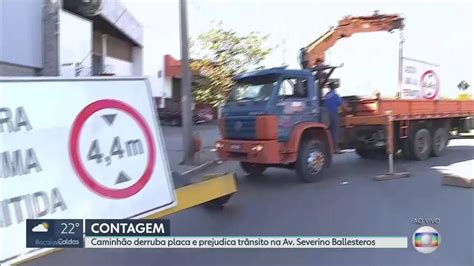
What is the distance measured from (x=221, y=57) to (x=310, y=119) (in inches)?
54.0


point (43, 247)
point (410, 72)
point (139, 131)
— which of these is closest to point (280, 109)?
point (410, 72)

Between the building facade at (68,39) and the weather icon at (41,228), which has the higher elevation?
the building facade at (68,39)

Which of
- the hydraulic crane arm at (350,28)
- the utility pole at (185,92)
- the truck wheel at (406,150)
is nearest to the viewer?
the utility pole at (185,92)

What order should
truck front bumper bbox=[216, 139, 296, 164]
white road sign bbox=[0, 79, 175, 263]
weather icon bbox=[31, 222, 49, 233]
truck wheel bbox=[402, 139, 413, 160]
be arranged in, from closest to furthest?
white road sign bbox=[0, 79, 175, 263]
weather icon bbox=[31, 222, 49, 233]
truck front bumper bbox=[216, 139, 296, 164]
truck wheel bbox=[402, 139, 413, 160]

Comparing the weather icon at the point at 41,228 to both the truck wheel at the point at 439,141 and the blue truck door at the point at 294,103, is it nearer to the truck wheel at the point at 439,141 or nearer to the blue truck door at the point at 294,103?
the blue truck door at the point at 294,103

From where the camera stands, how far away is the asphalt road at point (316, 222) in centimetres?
243

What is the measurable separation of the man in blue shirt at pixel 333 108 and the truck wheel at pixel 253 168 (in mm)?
659

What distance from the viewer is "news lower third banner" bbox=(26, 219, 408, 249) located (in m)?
2.34

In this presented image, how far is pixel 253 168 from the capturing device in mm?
2631

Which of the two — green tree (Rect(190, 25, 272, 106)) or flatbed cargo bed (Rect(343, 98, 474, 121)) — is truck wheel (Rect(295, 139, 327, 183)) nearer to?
flatbed cargo bed (Rect(343, 98, 474, 121))

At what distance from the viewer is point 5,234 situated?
220cm

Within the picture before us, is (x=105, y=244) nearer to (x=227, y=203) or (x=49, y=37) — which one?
(x=227, y=203)

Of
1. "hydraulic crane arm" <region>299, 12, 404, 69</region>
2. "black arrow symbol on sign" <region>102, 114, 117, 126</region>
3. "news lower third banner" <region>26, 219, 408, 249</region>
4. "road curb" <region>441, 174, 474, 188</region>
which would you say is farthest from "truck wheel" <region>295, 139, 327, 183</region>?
"black arrow symbol on sign" <region>102, 114, 117, 126</region>

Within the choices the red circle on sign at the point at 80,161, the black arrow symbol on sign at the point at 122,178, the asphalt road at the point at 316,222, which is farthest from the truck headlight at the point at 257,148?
the black arrow symbol on sign at the point at 122,178
